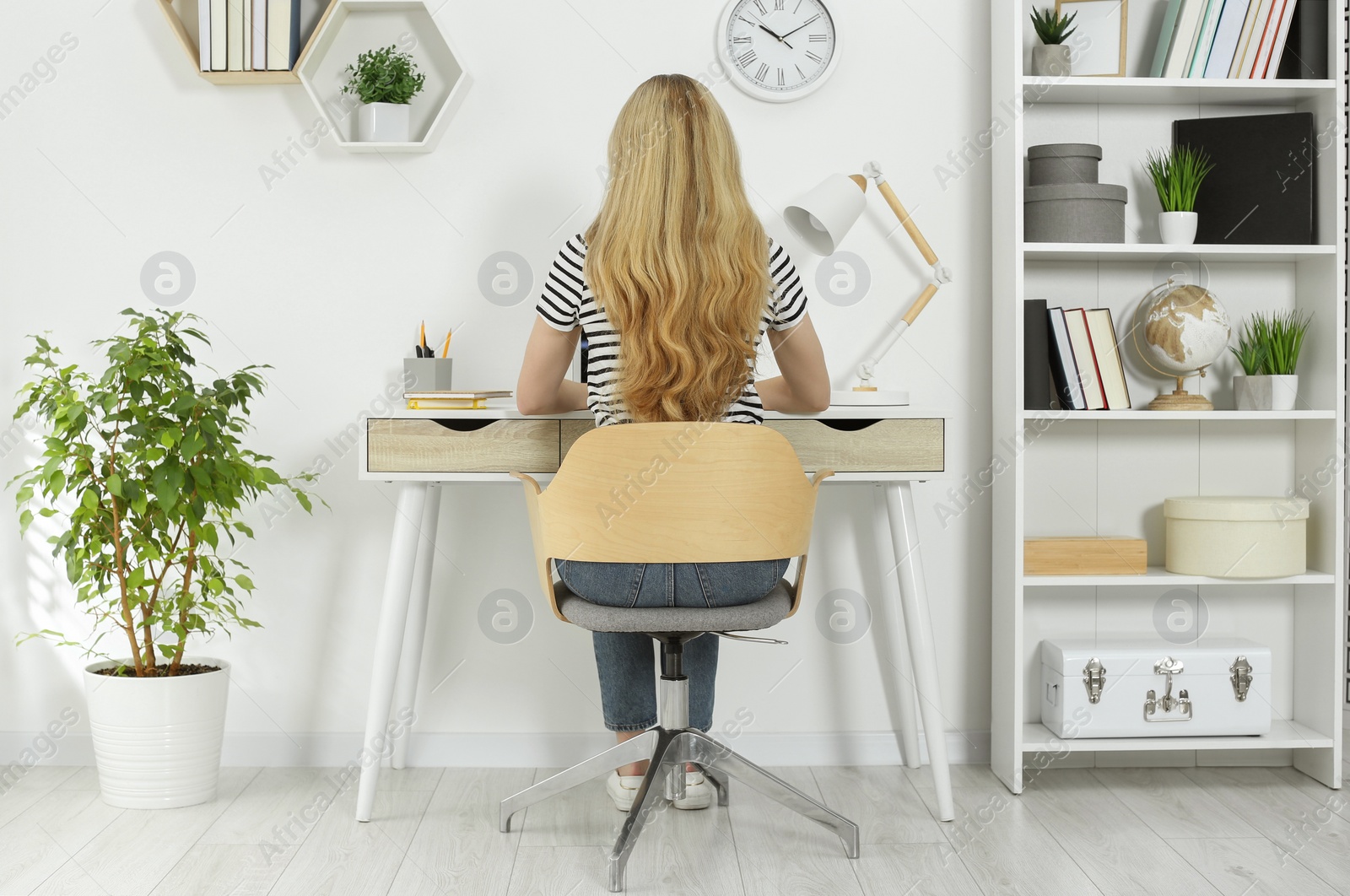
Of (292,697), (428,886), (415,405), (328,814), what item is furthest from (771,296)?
(292,697)

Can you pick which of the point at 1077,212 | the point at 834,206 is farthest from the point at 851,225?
the point at 1077,212

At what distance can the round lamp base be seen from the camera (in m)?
2.04

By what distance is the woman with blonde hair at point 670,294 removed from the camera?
5.22 ft

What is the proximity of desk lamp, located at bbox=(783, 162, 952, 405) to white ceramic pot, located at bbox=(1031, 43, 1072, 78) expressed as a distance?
0.40 metres

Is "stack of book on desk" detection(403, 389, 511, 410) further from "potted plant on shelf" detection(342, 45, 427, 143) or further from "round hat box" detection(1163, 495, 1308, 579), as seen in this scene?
"round hat box" detection(1163, 495, 1308, 579)

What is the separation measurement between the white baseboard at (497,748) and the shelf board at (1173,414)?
2.52ft

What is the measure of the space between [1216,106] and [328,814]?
242cm

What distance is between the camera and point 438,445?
1923 mm

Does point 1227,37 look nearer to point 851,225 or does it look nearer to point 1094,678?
point 851,225

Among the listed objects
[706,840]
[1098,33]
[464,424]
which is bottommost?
[706,840]

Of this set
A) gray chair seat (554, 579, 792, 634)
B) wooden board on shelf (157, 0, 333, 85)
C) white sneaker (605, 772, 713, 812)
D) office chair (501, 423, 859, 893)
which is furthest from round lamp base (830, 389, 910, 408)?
wooden board on shelf (157, 0, 333, 85)

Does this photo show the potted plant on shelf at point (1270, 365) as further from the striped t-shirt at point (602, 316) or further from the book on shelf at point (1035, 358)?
the striped t-shirt at point (602, 316)

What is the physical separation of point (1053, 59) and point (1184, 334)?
644 millimetres

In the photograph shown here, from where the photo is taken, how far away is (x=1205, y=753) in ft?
7.63
